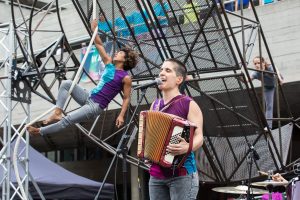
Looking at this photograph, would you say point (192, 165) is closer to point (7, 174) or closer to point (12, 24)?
point (7, 174)

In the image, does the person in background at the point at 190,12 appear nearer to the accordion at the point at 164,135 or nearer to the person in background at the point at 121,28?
the person in background at the point at 121,28

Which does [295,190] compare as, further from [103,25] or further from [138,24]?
[103,25]

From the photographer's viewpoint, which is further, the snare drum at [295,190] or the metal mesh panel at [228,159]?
the metal mesh panel at [228,159]

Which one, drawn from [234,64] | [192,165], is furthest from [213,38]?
[192,165]

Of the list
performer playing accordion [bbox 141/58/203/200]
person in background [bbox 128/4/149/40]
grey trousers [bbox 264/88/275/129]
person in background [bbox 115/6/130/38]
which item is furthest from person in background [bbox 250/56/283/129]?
performer playing accordion [bbox 141/58/203/200]

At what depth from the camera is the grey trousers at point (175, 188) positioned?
5.89 metres

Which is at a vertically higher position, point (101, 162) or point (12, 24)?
point (12, 24)

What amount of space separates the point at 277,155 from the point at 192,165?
15.8 ft

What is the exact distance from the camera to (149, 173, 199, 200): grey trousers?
5.89 meters

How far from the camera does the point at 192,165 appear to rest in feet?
19.7

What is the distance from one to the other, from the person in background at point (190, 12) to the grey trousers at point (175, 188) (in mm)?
4682

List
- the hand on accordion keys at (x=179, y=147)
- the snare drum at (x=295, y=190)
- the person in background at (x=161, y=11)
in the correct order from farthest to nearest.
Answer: the person in background at (x=161, y=11)
the snare drum at (x=295, y=190)
the hand on accordion keys at (x=179, y=147)

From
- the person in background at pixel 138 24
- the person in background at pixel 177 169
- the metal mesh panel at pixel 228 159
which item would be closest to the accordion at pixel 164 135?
the person in background at pixel 177 169

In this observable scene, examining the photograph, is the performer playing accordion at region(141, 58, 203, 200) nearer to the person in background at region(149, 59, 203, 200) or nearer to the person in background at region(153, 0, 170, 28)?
the person in background at region(149, 59, 203, 200)
